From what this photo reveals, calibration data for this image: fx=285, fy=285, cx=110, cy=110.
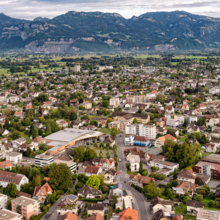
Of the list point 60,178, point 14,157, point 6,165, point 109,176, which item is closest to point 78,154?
point 109,176

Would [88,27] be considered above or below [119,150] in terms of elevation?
above

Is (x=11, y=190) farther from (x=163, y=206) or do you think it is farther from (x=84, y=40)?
(x=84, y=40)

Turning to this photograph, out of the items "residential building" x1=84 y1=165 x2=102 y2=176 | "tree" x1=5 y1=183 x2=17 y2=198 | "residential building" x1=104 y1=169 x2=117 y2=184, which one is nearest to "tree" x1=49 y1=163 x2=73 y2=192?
"residential building" x1=84 y1=165 x2=102 y2=176

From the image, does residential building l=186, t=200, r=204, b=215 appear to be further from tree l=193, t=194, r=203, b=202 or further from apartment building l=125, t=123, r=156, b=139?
apartment building l=125, t=123, r=156, b=139

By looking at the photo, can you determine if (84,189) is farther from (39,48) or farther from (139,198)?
(39,48)

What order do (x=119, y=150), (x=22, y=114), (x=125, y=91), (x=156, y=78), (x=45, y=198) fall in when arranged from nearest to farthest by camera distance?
(x=45, y=198) → (x=119, y=150) → (x=22, y=114) → (x=125, y=91) → (x=156, y=78)

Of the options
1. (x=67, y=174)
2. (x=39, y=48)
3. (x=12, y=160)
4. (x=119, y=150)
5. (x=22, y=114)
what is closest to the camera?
(x=67, y=174)

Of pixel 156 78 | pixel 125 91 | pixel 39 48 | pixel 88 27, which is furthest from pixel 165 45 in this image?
pixel 125 91
